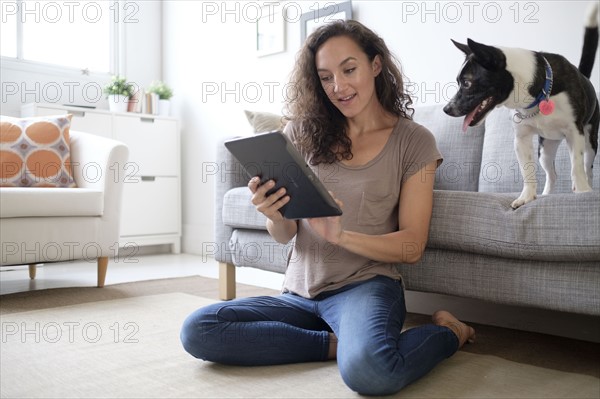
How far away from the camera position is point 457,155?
2318mm

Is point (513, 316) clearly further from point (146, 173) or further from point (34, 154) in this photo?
point (146, 173)

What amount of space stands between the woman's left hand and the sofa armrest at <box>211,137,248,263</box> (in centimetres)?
110

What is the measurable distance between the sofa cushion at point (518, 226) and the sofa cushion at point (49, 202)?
1649 millimetres

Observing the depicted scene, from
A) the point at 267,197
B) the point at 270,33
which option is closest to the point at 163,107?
the point at 270,33

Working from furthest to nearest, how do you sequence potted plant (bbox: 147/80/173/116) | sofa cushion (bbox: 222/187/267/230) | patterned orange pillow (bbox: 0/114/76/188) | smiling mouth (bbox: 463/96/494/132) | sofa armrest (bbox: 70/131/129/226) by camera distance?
potted plant (bbox: 147/80/173/116) → patterned orange pillow (bbox: 0/114/76/188) → sofa armrest (bbox: 70/131/129/226) → sofa cushion (bbox: 222/187/267/230) → smiling mouth (bbox: 463/96/494/132)

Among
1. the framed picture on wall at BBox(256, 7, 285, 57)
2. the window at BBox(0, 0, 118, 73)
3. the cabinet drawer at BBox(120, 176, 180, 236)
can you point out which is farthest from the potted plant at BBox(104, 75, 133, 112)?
the framed picture on wall at BBox(256, 7, 285, 57)

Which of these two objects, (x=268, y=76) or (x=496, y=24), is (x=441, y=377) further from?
(x=268, y=76)

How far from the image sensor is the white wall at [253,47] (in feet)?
8.17

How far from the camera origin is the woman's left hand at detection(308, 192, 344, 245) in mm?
1372

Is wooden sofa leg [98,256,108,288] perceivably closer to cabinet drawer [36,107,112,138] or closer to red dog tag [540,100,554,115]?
cabinet drawer [36,107,112,138]

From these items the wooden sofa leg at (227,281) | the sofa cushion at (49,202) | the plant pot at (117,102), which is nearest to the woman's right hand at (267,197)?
the wooden sofa leg at (227,281)

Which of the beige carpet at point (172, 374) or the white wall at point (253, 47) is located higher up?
the white wall at point (253, 47)

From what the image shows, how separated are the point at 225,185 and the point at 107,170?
0.64 m

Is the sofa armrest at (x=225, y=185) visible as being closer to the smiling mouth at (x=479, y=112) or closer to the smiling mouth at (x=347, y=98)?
the smiling mouth at (x=347, y=98)
